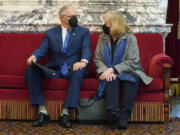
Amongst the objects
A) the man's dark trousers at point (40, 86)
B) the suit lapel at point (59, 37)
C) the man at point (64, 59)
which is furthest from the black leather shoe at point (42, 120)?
the suit lapel at point (59, 37)

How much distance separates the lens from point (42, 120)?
9.56 ft

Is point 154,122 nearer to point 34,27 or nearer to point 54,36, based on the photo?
point 54,36

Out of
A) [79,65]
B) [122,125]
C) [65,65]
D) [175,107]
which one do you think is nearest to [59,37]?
[65,65]

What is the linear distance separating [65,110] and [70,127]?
0.59 feet

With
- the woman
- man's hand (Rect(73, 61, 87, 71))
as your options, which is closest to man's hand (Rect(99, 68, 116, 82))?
the woman

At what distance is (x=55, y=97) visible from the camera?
3057 mm

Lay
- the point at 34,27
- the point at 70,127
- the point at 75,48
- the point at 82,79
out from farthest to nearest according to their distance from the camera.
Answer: the point at 34,27, the point at 75,48, the point at 82,79, the point at 70,127

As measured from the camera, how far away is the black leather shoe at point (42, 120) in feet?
9.45

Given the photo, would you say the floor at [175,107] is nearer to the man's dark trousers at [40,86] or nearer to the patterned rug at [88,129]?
the patterned rug at [88,129]

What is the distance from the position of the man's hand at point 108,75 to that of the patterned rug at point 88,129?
43 cm

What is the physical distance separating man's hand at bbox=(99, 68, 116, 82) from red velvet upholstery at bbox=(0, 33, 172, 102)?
106 millimetres

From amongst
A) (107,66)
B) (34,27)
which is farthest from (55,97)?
(34,27)

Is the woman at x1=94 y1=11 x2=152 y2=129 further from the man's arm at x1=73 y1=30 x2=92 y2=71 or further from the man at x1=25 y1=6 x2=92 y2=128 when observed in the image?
the man at x1=25 y1=6 x2=92 y2=128

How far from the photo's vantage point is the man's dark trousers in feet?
9.48
